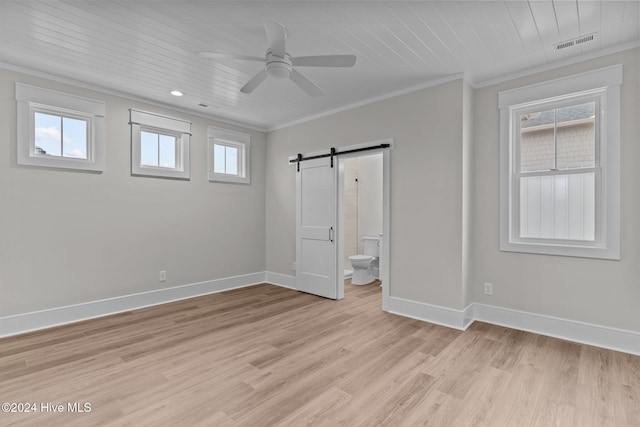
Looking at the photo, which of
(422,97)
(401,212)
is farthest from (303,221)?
(422,97)

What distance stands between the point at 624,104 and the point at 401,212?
223 centimetres

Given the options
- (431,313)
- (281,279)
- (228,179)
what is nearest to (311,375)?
(431,313)

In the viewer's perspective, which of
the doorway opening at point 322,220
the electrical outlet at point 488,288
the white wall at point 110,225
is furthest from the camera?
the doorway opening at point 322,220

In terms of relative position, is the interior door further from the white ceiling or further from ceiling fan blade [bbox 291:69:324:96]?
ceiling fan blade [bbox 291:69:324:96]

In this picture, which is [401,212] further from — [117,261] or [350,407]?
[117,261]

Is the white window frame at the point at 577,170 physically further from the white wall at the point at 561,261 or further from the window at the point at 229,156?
the window at the point at 229,156

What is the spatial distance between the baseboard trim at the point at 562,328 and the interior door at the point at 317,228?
198 cm

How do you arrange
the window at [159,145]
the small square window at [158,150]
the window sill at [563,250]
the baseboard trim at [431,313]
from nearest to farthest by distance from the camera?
the window sill at [563,250] < the baseboard trim at [431,313] < the window at [159,145] < the small square window at [158,150]

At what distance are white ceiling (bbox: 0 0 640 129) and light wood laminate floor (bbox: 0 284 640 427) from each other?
2.73 m

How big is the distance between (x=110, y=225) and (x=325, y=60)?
325 cm

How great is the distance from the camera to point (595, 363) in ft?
8.36

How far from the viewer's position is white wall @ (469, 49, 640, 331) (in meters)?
2.75

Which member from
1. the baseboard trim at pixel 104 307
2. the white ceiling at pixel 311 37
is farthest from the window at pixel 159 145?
the baseboard trim at pixel 104 307

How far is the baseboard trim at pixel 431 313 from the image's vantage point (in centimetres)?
332
